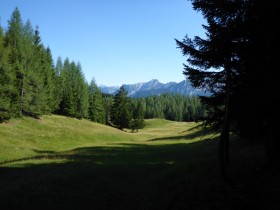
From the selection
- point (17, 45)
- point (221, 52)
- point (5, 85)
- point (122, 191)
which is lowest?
point (122, 191)

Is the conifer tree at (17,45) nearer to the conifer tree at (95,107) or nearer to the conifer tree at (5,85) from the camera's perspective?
the conifer tree at (5,85)

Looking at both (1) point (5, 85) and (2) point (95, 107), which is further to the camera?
(2) point (95, 107)

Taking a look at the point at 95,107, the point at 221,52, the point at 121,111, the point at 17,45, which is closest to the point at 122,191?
the point at 221,52

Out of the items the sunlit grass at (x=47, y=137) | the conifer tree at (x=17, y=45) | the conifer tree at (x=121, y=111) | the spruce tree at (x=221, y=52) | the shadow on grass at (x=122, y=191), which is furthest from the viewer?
the conifer tree at (x=121, y=111)

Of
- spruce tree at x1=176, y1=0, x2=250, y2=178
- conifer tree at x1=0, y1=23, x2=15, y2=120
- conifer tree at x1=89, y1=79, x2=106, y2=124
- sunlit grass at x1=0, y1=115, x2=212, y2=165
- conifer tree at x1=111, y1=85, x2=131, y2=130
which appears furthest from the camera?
conifer tree at x1=89, y1=79, x2=106, y2=124

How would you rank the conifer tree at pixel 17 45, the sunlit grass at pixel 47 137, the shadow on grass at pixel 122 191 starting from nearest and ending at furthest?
the shadow on grass at pixel 122 191 < the sunlit grass at pixel 47 137 < the conifer tree at pixel 17 45

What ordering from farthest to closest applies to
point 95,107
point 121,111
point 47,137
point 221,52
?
point 95,107 → point 121,111 → point 47,137 → point 221,52

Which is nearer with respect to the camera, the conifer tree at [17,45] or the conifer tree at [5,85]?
the conifer tree at [5,85]

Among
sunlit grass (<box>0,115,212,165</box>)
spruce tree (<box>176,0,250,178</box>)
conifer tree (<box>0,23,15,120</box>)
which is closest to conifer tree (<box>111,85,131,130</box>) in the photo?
sunlit grass (<box>0,115,212,165</box>)

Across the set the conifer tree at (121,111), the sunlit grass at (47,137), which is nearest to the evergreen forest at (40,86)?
the conifer tree at (121,111)

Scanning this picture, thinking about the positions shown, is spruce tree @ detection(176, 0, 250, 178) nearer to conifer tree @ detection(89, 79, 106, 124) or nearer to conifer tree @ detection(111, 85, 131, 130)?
conifer tree @ detection(111, 85, 131, 130)

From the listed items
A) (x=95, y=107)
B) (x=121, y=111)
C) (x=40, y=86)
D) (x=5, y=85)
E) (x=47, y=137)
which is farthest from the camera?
(x=95, y=107)

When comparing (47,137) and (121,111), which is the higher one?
(121,111)

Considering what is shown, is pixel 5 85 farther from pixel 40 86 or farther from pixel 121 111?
pixel 121 111
